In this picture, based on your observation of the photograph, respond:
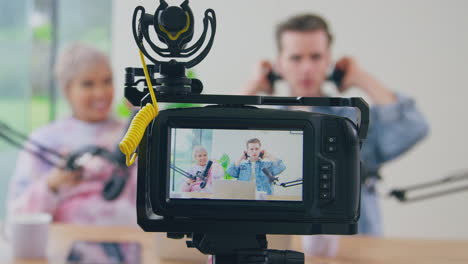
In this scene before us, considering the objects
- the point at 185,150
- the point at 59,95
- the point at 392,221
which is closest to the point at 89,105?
the point at 59,95

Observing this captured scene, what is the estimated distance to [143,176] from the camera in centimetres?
71


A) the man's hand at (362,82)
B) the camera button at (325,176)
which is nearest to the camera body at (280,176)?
the camera button at (325,176)

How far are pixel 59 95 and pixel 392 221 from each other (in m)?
1.62

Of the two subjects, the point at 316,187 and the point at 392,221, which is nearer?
the point at 316,187

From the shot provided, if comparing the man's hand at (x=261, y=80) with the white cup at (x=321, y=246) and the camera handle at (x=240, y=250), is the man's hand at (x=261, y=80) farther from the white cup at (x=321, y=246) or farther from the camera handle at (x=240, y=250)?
the camera handle at (x=240, y=250)

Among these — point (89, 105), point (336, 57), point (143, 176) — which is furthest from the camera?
point (336, 57)

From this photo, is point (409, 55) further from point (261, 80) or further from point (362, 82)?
point (261, 80)

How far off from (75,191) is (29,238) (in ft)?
3.42

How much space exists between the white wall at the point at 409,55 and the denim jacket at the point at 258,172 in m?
1.89

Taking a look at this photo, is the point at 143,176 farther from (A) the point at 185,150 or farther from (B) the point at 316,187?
(B) the point at 316,187

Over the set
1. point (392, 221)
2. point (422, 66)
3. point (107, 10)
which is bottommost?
point (392, 221)

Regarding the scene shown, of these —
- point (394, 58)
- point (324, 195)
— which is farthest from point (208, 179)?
point (394, 58)

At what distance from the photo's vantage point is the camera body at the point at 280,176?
2.32 ft

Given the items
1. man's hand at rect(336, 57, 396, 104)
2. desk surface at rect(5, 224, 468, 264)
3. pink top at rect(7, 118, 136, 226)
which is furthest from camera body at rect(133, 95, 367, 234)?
man's hand at rect(336, 57, 396, 104)
